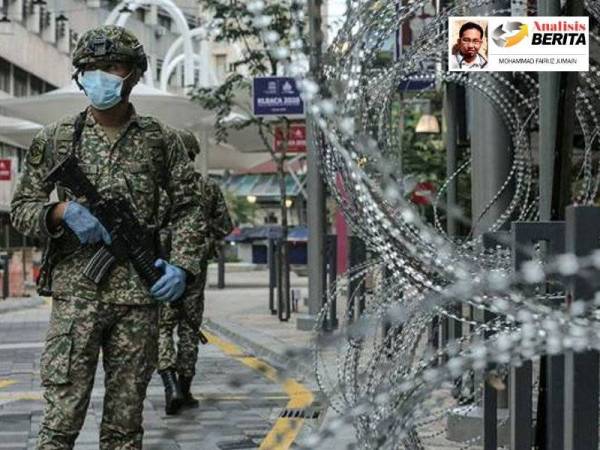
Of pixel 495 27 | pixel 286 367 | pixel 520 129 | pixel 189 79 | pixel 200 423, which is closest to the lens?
pixel 286 367

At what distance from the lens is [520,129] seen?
21.1 ft

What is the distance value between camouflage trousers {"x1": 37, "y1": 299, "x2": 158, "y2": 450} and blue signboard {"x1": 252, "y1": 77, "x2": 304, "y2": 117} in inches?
447

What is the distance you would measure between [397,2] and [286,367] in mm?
2223

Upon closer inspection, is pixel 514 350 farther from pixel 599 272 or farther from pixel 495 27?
pixel 495 27

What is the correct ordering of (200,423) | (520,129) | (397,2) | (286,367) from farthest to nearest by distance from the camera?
(200,423) < (520,129) < (397,2) < (286,367)

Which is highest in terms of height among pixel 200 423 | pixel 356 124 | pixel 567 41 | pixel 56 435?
pixel 567 41

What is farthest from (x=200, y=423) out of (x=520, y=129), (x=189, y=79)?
(x=189, y=79)

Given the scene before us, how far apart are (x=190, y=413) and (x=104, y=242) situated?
385 centimetres

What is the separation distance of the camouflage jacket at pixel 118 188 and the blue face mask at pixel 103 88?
0.36 ft

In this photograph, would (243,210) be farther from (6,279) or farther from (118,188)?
(118,188)

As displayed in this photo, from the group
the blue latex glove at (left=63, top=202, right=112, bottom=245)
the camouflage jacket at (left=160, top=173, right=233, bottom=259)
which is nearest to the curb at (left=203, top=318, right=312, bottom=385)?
the camouflage jacket at (left=160, top=173, right=233, bottom=259)

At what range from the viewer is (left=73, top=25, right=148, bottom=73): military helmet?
15.9 ft
